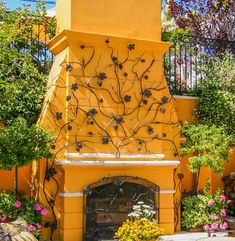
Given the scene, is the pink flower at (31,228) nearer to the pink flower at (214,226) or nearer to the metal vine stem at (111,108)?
the metal vine stem at (111,108)

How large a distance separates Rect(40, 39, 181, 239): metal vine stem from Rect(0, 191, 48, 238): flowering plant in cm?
55

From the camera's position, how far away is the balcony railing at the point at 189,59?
11188mm

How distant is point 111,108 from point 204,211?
296 centimetres

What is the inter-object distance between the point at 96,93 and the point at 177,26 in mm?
6407

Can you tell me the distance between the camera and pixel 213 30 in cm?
1314

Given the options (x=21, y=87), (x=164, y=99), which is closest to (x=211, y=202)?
(x=164, y=99)

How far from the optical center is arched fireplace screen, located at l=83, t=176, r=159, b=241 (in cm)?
862

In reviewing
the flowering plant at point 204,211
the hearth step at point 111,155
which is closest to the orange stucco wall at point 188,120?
the flowering plant at point 204,211

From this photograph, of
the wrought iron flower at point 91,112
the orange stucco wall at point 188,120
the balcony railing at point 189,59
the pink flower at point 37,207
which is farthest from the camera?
the balcony railing at point 189,59

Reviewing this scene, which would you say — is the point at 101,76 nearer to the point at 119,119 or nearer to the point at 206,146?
the point at 119,119

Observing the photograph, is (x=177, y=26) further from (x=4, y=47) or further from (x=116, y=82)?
(x=4, y=47)

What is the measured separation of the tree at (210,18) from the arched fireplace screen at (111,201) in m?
5.88

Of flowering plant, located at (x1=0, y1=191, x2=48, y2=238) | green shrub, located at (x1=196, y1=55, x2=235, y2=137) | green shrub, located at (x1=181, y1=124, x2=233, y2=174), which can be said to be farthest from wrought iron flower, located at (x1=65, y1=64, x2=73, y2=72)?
green shrub, located at (x1=196, y1=55, x2=235, y2=137)

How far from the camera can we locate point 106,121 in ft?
29.4
